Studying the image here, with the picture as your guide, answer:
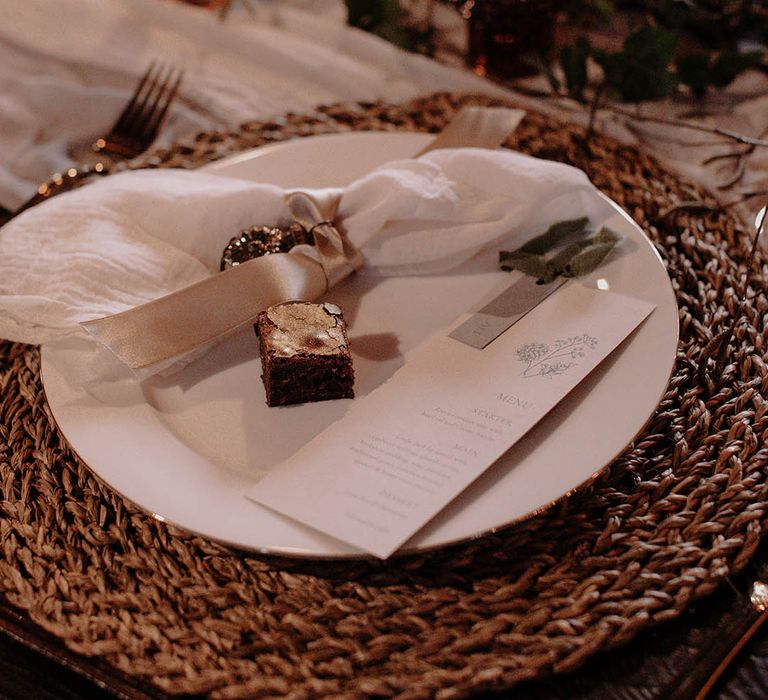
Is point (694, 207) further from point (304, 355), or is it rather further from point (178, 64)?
point (178, 64)

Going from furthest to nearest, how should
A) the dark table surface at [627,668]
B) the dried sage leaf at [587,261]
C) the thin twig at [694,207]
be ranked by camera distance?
the thin twig at [694,207]
the dried sage leaf at [587,261]
the dark table surface at [627,668]

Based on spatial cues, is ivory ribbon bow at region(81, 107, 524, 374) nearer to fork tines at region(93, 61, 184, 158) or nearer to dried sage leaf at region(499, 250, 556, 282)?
dried sage leaf at region(499, 250, 556, 282)

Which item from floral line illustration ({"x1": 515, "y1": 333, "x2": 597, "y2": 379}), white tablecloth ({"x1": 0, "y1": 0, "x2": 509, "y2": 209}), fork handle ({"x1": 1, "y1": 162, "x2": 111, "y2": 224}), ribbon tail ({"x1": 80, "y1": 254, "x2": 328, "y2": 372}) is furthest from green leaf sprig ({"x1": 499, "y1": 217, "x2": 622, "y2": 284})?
fork handle ({"x1": 1, "y1": 162, "x2": 111, "y2": 224})

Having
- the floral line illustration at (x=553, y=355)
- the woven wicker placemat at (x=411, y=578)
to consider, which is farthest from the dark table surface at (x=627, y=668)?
the floral line illustration at (x=553, y=355)

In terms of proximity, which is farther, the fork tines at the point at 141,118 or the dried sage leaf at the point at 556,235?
the fork tines at the point at 141,118

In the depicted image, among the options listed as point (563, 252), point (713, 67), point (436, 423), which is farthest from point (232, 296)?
point (713, 67)

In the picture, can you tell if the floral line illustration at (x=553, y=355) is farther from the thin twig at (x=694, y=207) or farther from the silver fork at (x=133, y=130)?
the silver fork at (x=133, y=130)
